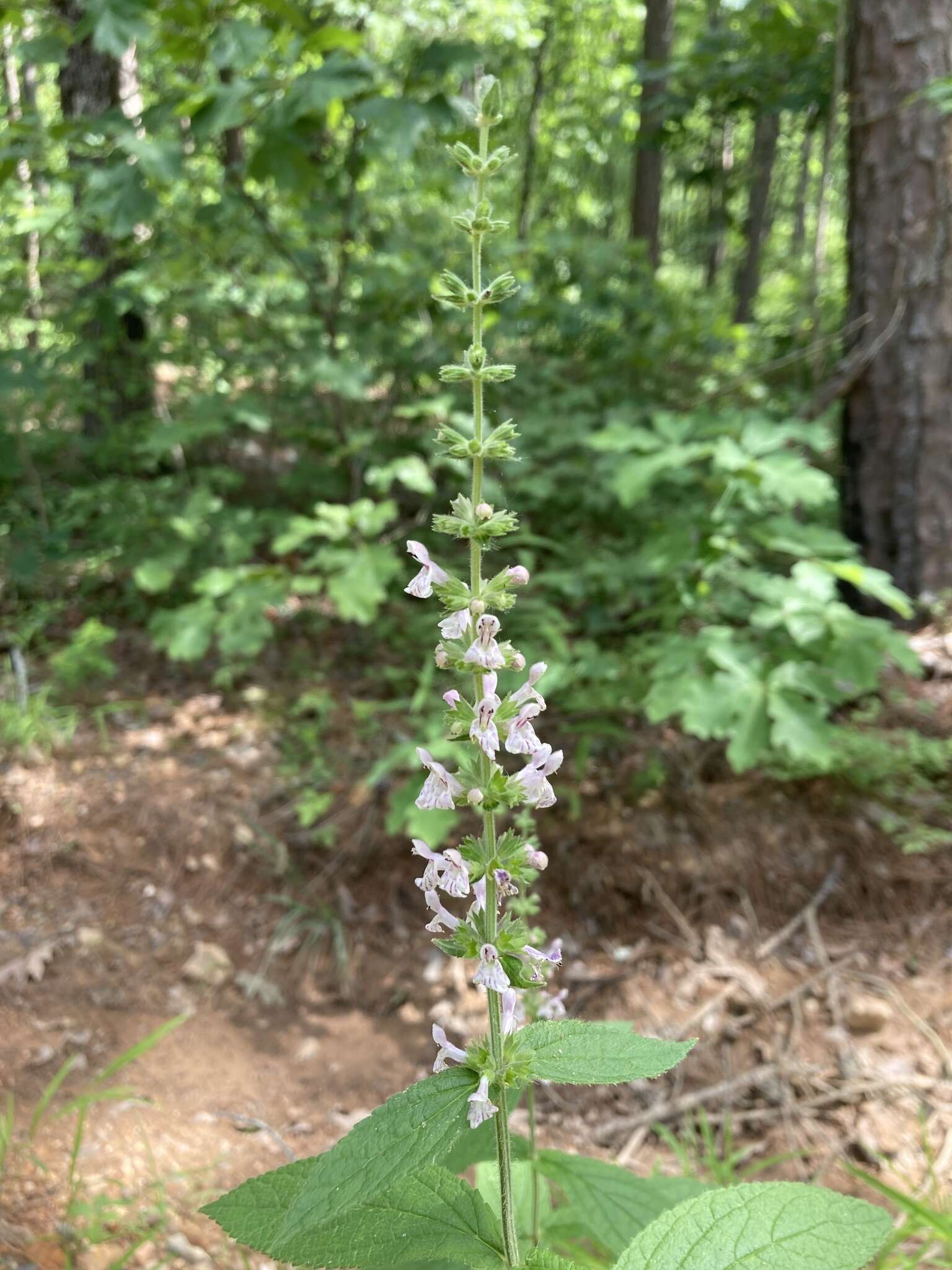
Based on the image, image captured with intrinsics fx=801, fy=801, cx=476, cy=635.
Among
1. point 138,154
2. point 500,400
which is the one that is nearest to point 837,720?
point 500,400

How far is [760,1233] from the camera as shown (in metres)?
1.02

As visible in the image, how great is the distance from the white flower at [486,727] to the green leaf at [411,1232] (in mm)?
516

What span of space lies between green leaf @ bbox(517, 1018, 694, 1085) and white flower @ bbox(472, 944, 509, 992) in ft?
0.33

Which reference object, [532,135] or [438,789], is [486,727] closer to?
[438,789]

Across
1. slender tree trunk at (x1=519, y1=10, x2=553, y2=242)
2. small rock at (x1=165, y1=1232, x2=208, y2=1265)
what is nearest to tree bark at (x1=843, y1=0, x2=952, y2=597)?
slender tree trunk at (x1=519, y1=10, x2=553, y2=242)

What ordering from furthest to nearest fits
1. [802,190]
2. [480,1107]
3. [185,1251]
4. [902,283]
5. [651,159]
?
[651,159], [802,190], [902,283], [185,1251], [480,1107]

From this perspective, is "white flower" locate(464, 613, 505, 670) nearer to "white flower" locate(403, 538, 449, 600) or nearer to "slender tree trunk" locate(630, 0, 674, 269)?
"white flower" locate(403, 538, 449, 600)

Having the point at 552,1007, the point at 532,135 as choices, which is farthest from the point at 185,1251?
the point at 532,135

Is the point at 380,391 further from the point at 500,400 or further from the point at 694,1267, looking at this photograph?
the point at 694,1267

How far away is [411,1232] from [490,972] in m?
0.36

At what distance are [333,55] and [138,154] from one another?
76 cm

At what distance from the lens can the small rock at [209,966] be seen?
3094 mm

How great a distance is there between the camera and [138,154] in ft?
9.22

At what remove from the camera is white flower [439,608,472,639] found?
1.01 meters
